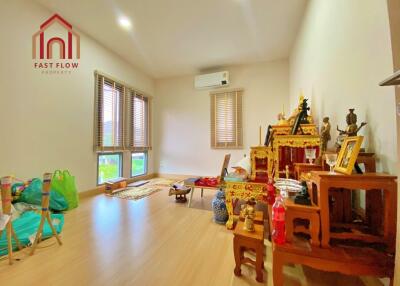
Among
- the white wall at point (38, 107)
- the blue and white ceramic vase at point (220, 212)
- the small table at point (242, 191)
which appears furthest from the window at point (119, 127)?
the small table at point (242, 191)

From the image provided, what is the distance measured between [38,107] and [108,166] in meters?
1.73

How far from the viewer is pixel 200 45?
3.68 meters

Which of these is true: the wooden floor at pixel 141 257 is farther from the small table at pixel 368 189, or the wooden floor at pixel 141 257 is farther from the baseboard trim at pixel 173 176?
the baseboard trim at pixel 173 176

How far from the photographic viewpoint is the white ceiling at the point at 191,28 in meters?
2.65

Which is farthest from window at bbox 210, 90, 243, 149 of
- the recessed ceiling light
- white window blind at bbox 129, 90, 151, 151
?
the recessed ceiling light

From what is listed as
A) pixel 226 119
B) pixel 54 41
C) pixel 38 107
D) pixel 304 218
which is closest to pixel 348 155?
pixel 304 218

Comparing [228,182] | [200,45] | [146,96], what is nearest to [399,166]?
[228,182]

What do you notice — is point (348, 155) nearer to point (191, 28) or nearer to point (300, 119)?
point (300, 119)

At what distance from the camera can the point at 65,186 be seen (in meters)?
2.75

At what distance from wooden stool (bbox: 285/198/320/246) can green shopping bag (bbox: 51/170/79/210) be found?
3.01m

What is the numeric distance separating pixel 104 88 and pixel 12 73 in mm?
1474

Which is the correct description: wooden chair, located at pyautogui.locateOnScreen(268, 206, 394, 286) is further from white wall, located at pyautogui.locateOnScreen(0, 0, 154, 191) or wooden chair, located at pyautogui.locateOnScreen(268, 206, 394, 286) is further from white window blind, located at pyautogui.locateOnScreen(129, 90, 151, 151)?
white window blind, located at pyautogui.locateOnScreen(129, 90, 151, 151)

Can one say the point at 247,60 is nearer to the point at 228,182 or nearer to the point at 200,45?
the point at 200,45

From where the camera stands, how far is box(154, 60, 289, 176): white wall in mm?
4344
